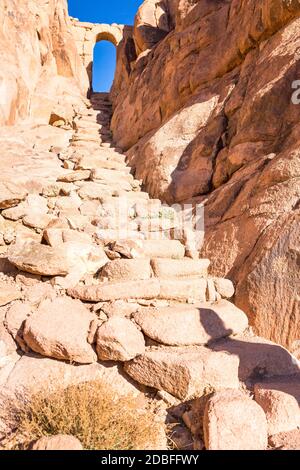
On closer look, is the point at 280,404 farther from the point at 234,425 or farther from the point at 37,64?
the point at 37,64

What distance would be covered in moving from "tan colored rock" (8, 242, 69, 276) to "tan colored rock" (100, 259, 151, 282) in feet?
1.88

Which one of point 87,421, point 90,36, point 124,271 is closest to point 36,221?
point 124,271

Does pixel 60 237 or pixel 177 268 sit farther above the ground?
pixel 60 237

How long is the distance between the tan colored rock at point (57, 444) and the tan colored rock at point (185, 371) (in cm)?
120

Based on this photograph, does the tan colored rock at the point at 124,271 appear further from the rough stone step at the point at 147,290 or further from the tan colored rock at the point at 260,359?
the tan colored rock at the point at 260,359

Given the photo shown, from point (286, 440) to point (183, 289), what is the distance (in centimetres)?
225

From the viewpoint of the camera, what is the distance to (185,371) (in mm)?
3020

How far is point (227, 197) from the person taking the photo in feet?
19.7

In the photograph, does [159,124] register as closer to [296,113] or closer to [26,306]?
[296,113]

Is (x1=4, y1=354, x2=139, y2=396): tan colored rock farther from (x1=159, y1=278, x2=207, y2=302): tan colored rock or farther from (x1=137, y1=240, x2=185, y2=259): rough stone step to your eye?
(x1=137, y1=240, x2=185, y2=259): rough stone step

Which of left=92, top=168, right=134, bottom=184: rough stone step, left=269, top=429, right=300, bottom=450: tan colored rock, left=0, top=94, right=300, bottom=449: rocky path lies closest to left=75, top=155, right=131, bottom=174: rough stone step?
left=92, top=168, right=134, bottom=184: rough stone step

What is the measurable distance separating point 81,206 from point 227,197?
10.5 ft
